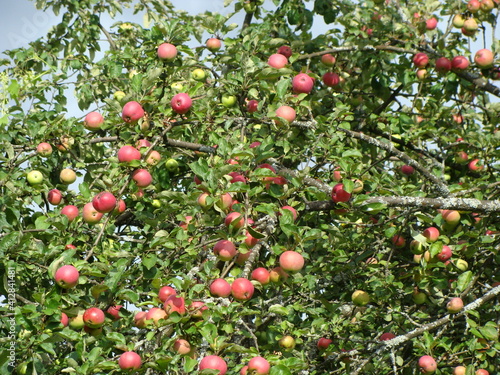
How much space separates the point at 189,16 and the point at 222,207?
398 centimetres

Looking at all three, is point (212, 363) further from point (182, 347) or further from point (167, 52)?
point (167, 52)

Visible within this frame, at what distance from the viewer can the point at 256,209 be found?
8.80 feet

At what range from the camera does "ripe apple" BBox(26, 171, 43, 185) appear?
4.22m

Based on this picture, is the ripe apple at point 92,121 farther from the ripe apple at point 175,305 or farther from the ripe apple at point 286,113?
the ripe apple at point 175,305

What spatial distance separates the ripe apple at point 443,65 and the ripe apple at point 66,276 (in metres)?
2.96

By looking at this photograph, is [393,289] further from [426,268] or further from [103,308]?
[103,308]

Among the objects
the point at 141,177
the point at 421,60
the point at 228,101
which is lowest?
the point at 141,177

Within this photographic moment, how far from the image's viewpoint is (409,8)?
15.4 ft

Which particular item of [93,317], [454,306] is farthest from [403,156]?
[93,317]

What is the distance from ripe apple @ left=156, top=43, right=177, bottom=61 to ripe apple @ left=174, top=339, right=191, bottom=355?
6.16 ft

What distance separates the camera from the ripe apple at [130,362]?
238 cm

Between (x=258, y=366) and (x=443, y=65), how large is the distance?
2823mm

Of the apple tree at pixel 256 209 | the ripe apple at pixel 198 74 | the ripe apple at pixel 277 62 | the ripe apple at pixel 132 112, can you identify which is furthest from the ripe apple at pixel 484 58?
the ripe apple at pixel 132 112

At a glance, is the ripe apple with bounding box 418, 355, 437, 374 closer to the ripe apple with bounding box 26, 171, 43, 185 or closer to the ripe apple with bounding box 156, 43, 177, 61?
the ripe apple with bounding box 156, 43, 177, 61
